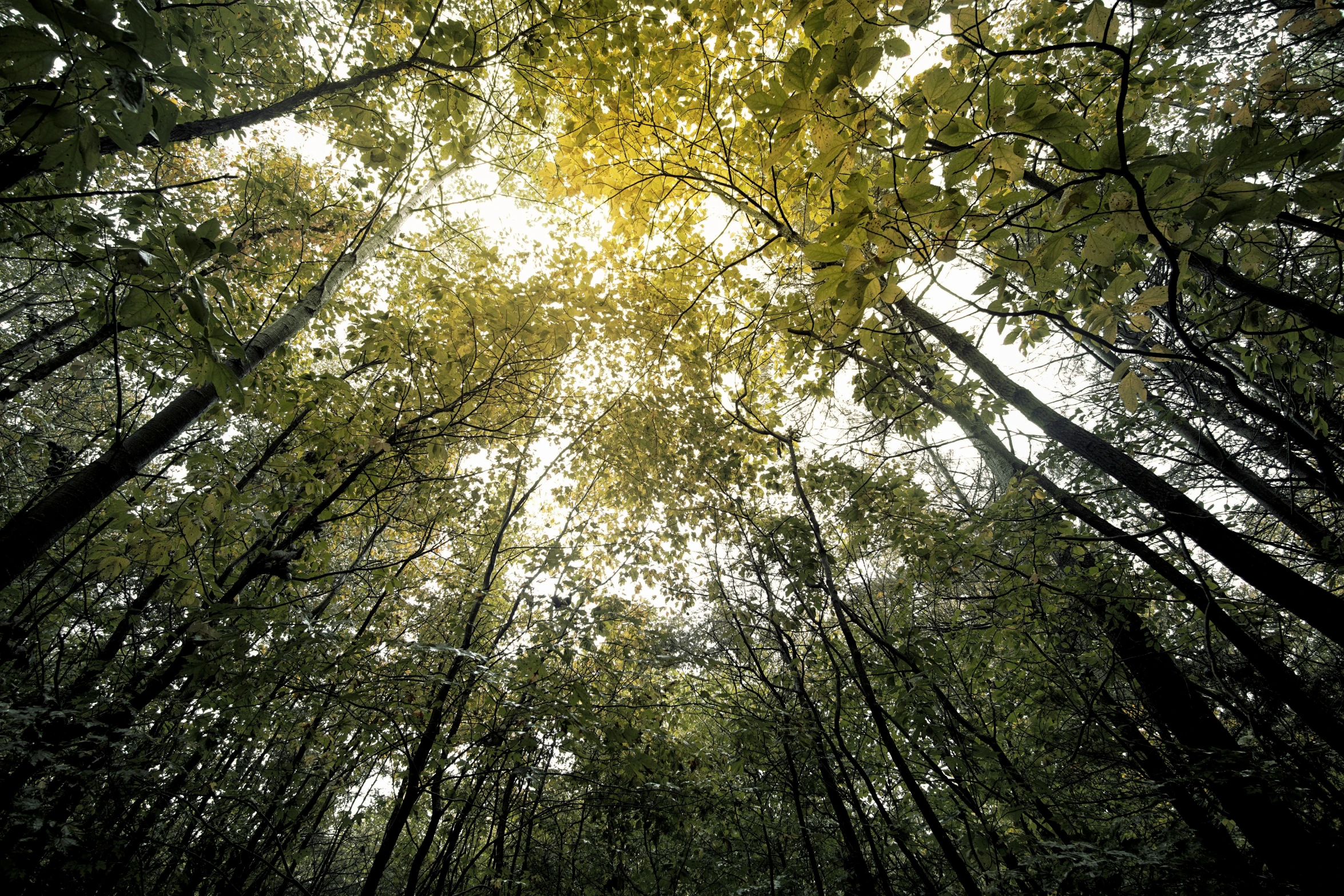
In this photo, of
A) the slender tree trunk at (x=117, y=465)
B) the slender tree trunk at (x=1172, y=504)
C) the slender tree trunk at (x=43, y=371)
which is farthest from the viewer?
the slender tree trunk at (x=43, y=371)

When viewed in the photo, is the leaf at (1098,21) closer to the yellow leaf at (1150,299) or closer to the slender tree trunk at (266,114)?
the yellow leaf at (1150,299)

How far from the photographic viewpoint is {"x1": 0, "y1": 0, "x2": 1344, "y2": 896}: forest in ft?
3.91

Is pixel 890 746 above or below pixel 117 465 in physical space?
below

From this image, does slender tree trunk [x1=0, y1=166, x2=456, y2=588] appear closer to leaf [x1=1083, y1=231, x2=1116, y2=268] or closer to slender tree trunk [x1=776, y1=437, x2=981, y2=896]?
leaf [x1=1083, y1=231, x2=1116, y2=268]

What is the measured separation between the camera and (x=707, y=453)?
4.00 metres

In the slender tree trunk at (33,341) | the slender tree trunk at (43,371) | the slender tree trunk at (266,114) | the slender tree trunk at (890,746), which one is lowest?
the slender tree trunk at (890,746)

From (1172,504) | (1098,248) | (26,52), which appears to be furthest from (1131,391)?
(26,52)

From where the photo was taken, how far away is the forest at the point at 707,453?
1.19 m

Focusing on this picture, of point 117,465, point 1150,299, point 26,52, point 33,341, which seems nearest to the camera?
point 26,52

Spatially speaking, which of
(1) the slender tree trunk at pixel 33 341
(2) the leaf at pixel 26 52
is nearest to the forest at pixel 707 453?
(2) the leaf at pixel 26 52

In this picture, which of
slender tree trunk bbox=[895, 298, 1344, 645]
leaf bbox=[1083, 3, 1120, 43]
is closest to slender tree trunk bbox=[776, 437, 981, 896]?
A: slender tree trunk bbox=[895, 298, 1344, 645]

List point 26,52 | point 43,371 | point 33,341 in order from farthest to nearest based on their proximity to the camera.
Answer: point 33,341 < point 43,371 < point 26,52

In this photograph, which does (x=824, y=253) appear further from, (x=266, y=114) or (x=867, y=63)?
(x=266, y=114)

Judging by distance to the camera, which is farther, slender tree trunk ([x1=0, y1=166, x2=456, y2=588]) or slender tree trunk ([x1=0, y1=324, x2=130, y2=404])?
slender tree trunk ([x1=0, y1=324, x2=130, y2=404])
